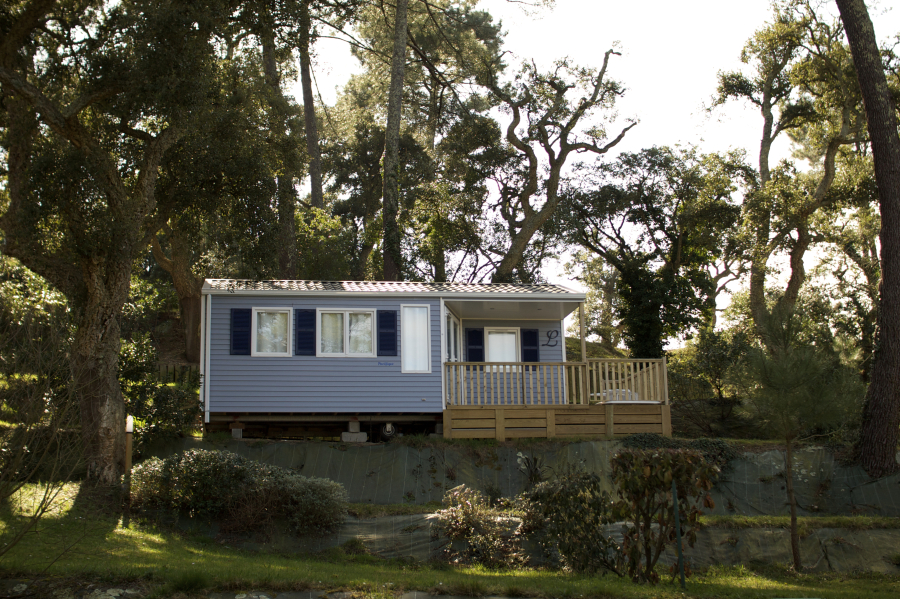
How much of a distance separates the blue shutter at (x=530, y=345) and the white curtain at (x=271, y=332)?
634cm

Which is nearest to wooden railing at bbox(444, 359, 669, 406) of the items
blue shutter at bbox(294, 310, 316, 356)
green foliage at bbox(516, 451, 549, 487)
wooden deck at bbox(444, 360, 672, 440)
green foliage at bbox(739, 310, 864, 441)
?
wooden deck at bbox(444, 360, 672, 440)

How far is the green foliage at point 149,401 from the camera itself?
13773 millimetres

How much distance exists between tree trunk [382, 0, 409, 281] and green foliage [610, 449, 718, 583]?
53.7 ft

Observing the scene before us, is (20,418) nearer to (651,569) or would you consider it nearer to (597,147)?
(651,569)

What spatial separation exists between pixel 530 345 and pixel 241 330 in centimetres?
733

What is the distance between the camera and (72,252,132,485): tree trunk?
40.1 ft

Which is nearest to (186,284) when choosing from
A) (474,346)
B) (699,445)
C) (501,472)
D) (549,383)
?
(474,346)

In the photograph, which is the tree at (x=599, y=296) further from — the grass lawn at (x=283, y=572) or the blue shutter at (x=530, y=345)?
the grass lawn at (x=283, y=572)

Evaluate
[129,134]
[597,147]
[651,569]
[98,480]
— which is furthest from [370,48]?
[651,569]

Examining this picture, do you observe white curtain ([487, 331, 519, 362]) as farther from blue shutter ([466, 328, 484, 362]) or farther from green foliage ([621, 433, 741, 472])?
green foliage ([621, 433, 741, 472])

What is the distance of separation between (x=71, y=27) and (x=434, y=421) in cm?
1022

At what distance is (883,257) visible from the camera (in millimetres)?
14438

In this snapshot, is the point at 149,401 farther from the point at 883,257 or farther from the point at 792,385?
the point at 883,257

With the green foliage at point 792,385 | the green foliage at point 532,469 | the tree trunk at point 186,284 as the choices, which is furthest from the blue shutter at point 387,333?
the tree trunk at point 186,284
